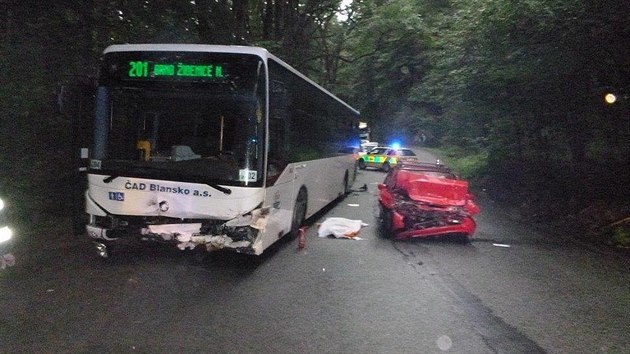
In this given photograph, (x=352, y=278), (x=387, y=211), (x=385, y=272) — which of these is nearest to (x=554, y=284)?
(x=385, y=272)

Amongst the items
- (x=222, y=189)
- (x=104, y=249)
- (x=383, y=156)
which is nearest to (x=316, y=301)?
(x=222, y=189)

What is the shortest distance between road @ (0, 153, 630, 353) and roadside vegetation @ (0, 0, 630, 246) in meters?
1.97

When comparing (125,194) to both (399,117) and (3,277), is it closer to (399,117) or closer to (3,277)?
(3,277)

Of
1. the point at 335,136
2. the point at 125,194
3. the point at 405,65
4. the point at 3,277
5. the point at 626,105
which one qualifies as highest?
the point at 405,65

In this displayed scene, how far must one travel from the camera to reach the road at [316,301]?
16.6 feet

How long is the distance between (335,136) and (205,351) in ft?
33.9

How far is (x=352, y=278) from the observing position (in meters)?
7.53

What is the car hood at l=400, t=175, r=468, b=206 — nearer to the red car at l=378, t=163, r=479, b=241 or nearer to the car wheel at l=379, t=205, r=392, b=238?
the red car at l=378, t=163, r=479, b=241

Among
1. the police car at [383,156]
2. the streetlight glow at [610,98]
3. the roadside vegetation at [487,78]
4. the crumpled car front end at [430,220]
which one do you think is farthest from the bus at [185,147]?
the police car at [383,156]

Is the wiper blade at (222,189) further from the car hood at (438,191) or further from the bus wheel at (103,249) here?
the car hood at (438,191)

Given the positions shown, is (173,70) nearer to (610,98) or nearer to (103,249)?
(103,249)

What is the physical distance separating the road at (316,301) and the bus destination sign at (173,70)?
103 inches

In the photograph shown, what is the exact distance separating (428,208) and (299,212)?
2.42 meters

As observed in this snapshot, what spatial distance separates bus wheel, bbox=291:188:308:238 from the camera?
982 centimetres
